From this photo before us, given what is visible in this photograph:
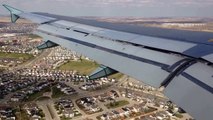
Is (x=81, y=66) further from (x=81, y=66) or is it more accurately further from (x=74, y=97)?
(x=74, y=97)

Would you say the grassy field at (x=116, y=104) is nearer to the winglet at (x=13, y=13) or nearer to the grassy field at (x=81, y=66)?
the grassy field at (x=81, y=66)

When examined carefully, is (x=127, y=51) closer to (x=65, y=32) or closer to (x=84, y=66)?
(x=65, y=32)

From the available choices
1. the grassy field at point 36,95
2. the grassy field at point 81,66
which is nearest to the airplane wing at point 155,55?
the grassy field at point 36,95

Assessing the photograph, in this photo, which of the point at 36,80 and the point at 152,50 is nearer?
the point at 152,50

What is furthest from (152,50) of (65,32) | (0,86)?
(0,86)

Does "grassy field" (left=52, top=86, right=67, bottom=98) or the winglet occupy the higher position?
the winglet

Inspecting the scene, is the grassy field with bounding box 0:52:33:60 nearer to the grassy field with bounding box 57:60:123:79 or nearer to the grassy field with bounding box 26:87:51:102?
the grassy field with bounding box 57:60:123:79

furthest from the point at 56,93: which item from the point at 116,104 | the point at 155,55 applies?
the point at 155,55

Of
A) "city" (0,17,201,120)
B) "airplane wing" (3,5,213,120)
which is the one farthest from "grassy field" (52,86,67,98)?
"airplane wing" (3,5,213,120)
